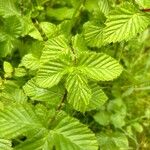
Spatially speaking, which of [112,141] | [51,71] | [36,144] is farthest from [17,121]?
[112,141]

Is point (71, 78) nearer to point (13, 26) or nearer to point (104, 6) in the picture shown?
point (104, 6)

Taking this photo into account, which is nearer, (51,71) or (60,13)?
(51,71)

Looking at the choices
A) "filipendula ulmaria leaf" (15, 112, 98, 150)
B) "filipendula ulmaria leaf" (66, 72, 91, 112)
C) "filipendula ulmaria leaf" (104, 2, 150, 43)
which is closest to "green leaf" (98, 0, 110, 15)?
"filipendula ulmaria leaf" (104, 2, 150, 43)

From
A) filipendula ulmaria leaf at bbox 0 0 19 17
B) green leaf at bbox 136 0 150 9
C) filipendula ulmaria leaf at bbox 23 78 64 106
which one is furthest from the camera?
filipendula ulmaria leaf at bbox 0 0 19 17

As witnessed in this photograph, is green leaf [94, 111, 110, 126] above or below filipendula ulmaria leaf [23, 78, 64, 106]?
below

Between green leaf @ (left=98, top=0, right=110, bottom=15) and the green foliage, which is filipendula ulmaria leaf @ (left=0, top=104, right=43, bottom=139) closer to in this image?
A: the green foliage

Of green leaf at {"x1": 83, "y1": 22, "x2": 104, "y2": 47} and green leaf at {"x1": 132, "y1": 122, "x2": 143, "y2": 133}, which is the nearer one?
green leaf at {"x1": 83, "y1": 22, "x2": 104, "y2": 47}

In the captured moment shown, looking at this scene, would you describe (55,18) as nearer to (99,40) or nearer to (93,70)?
(99,40)
